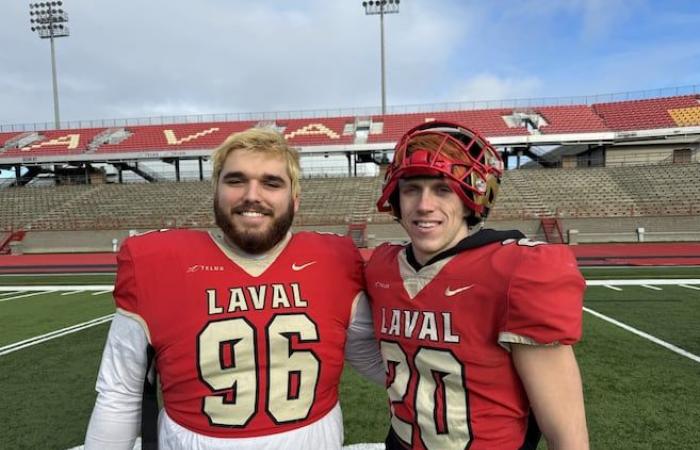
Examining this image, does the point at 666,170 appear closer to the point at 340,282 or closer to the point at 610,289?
the point at 610,289

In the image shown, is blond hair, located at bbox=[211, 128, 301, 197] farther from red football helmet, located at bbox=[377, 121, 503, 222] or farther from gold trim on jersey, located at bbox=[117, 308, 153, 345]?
gold trim on jersey, located at bbox=[117, 308, 153, 345]

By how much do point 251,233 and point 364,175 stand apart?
2550cm

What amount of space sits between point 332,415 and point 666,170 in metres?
26.1

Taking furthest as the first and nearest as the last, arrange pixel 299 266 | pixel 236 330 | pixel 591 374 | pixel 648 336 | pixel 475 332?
pixel 648 336 < pixel 591 374 < pixel 299 266 < pixel 236 330 < pixel 475 332

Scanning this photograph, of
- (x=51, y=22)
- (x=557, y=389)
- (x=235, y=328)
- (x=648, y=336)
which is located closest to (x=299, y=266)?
(x=235, y=328)

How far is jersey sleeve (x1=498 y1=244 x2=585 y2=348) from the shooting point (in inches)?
42.7

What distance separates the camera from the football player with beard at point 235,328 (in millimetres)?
1330

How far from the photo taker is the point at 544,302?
109cm

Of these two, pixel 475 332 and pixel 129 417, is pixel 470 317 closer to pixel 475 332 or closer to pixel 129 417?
pixel 475 332

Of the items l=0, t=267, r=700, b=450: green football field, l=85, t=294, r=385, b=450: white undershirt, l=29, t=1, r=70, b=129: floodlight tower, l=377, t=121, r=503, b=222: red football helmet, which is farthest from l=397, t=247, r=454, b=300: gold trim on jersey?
l=29, t=1, r=70, b=129: floodlight tower

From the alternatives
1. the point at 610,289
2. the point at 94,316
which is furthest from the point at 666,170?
the point at 94,316

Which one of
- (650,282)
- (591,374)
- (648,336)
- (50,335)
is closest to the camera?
(591,374)

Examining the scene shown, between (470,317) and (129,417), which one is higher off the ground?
(470,317)

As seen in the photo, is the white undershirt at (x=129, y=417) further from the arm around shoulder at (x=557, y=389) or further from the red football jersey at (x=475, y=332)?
the arm around shoulder at (x=557, y=389)
